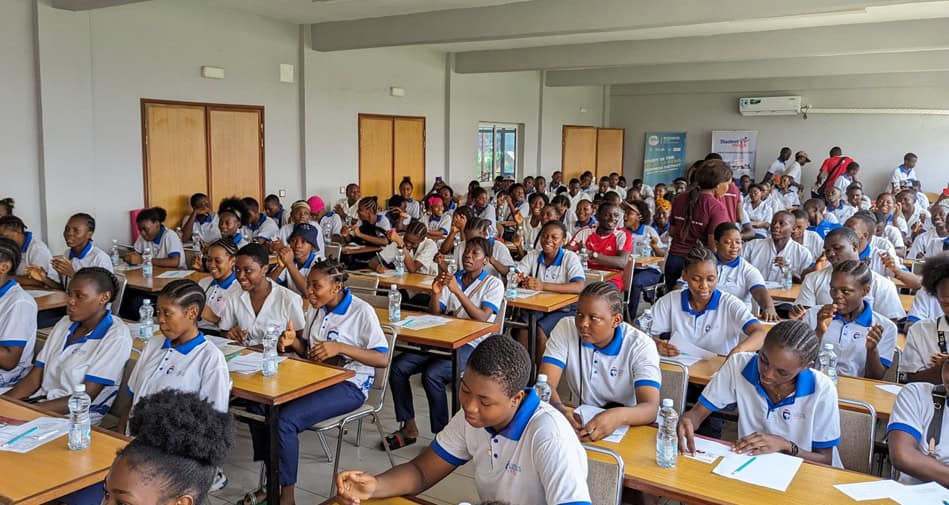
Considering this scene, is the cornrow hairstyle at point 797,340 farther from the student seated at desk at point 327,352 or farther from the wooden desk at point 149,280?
the wooden desk at point 149,280

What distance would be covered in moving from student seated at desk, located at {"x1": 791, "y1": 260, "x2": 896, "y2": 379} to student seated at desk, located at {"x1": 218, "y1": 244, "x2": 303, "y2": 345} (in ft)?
9.64

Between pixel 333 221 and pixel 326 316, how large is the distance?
19.1 ft

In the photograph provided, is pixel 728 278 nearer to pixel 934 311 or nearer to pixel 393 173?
pixel 934 311

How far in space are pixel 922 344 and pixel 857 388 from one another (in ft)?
1.72

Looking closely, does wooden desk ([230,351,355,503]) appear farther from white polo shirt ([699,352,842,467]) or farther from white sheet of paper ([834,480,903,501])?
white sheet of paper ([834,480,903,501])

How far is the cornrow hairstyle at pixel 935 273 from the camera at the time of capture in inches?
143

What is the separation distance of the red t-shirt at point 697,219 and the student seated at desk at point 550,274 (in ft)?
2.61

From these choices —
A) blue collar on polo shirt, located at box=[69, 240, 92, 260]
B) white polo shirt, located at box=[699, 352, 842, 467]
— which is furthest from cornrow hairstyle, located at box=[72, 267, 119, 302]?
white polo shirt, located at box=[699, 352, 842, 467]

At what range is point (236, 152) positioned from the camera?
382 inches

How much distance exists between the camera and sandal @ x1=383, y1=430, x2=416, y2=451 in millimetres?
4520

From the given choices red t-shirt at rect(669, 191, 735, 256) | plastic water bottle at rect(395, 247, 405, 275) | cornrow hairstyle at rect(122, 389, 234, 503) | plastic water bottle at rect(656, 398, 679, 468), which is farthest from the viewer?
plastic water bottle at rect(395, 247, 405, 275)

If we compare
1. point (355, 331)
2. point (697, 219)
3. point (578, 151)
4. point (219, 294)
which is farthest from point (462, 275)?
point (578, 151)

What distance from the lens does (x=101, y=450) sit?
2.63 metres

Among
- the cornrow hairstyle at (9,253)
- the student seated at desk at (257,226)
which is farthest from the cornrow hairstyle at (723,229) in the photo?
the student seated at desk at (257,226)
